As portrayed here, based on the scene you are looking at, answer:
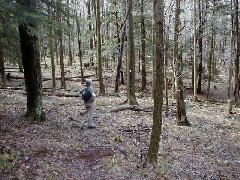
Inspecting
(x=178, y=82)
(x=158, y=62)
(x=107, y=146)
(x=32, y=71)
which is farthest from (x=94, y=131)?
(x=178, y=82)

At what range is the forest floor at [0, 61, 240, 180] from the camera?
9047mm

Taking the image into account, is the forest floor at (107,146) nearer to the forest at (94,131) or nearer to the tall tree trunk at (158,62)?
the forest at (94,131)

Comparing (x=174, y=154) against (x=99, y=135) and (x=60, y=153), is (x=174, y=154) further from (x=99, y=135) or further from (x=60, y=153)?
(x=60, y=153)

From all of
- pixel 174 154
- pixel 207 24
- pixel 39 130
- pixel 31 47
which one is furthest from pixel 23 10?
pixel 207 24

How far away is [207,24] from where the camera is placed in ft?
86.2

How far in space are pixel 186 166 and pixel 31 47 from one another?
681 cm

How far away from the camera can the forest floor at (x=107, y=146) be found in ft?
29.7

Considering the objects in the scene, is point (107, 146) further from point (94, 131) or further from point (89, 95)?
point (89, 95)

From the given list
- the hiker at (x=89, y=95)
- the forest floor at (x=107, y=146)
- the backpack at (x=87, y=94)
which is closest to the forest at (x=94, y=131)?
the forest floor at (x=107, y=146)

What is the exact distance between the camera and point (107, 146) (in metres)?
11.0

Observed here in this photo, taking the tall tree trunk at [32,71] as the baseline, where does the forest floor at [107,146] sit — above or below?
below

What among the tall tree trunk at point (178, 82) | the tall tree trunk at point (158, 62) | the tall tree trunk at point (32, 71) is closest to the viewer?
the tall tree trunk at point (158, 62)

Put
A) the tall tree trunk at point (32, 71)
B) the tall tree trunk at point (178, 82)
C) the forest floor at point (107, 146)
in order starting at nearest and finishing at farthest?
the forest floor at point (107, 146) < the tall tree trunk at point (32, 71) < the tall tree trunk at point (178, 82)

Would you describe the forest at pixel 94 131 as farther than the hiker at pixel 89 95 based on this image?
No
